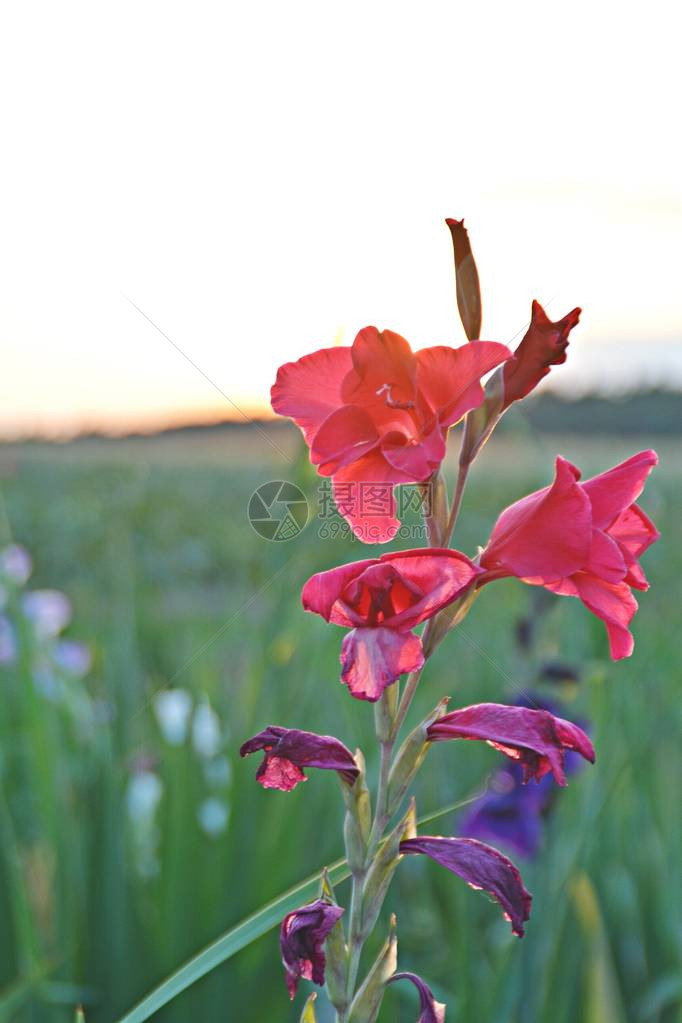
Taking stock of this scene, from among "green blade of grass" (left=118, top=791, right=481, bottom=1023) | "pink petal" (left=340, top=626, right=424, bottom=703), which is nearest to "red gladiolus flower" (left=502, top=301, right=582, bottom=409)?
"pink petal" (left=340, top=626, right=424, bottom=703)

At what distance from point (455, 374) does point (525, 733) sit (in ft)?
0.53

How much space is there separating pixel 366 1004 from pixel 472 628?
1.98 m

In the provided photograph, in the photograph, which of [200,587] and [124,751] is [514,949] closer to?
[124,751]

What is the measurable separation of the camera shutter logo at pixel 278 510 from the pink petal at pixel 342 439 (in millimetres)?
418

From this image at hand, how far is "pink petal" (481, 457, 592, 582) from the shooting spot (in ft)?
1.49

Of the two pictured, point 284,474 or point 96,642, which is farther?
point 96,642

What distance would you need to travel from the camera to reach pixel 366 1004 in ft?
1.42

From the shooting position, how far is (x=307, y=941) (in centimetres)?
41

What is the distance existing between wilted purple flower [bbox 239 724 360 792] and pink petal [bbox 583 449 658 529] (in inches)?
6.4

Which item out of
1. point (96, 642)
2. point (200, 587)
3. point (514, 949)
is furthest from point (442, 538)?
A: point (200, 587)

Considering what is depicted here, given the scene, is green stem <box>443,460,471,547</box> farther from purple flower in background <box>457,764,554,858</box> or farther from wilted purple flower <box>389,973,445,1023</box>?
purple flower in background <box>457,764,554,858</box>

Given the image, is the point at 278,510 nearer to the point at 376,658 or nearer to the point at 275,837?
the point at 275,837

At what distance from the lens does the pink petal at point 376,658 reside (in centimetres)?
40

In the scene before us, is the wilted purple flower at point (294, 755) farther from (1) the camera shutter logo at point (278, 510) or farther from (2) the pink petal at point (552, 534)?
(1) the camera shutter logo at point (278, 510)
